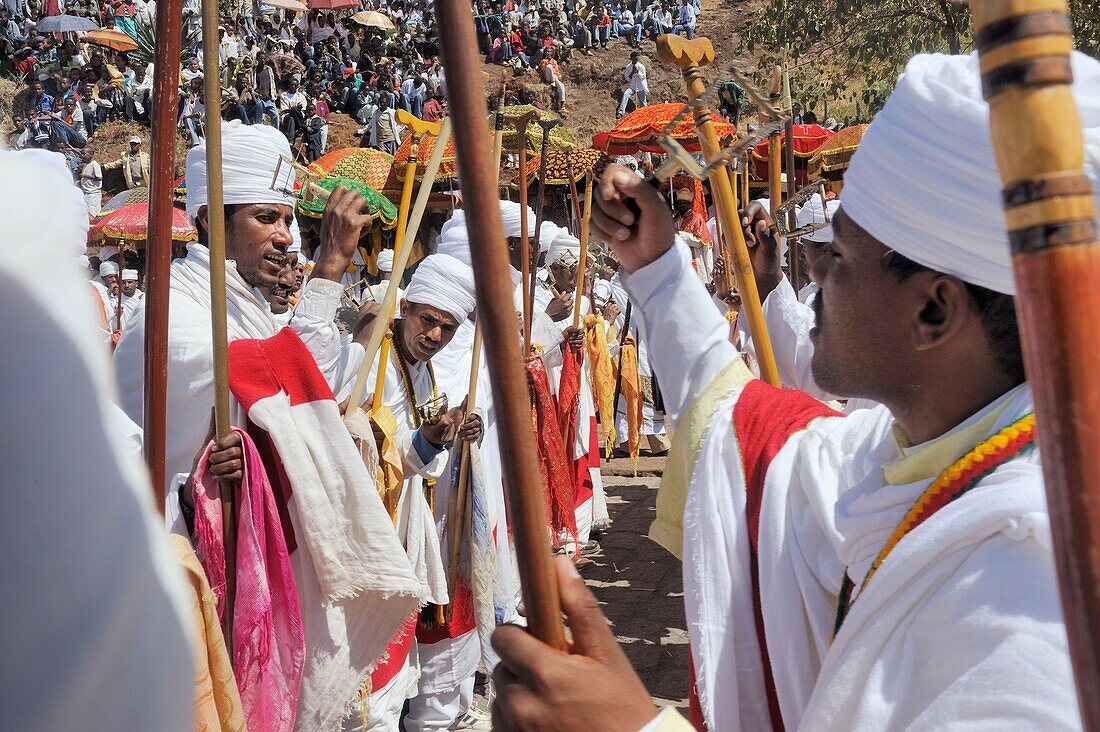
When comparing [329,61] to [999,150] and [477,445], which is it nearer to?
[477,445]

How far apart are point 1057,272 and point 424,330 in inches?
→ 170

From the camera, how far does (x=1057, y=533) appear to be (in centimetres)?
61

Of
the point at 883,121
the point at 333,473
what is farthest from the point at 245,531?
the point at 883,121

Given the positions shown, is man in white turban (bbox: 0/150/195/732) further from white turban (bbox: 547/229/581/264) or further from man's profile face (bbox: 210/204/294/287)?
white turban (bbox: 547/229/581/264)

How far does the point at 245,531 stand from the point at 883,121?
204 centimetres

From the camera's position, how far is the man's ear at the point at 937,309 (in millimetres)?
1521

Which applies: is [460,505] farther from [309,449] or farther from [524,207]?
[309,449]

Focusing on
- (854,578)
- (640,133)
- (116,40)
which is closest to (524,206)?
(854,578)

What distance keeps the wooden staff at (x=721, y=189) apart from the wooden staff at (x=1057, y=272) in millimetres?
1473

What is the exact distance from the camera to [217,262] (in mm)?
2436

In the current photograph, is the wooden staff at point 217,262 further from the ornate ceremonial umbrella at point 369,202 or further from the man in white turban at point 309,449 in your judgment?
the ornate ceremonial umbrella at point 369,202

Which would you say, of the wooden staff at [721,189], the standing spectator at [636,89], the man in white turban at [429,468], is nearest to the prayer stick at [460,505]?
the man in white turban at [429,468]

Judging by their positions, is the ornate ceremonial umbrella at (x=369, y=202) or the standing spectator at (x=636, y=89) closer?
the ornate ceremonial umbrella at (x=369, y=202)

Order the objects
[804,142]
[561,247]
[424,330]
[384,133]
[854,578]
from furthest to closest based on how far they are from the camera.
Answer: [384,133], [804,142], [561,247], [424,330], [854,578]
